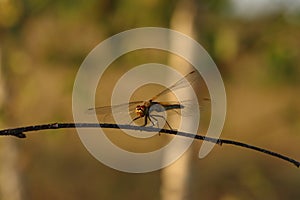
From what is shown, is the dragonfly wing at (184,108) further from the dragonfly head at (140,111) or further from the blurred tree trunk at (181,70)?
the blurred tree trunk at (181,70)

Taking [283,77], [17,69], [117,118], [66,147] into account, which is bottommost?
[117,118]

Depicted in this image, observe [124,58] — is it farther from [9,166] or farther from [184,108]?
[184,108]

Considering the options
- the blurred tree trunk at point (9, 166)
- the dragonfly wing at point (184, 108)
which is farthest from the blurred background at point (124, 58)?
the dragonfly wing at point (184, 108)

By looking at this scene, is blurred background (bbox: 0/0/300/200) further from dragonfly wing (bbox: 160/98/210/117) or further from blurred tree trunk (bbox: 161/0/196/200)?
dragonfly wing (bbox: 160/98/210/117)

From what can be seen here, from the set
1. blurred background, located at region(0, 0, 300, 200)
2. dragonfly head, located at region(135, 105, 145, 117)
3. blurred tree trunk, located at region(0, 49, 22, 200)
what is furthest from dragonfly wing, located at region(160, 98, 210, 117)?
blurred tree trunk, located at region(0, 49, 22, 200)

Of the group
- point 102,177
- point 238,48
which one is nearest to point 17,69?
point 238,48

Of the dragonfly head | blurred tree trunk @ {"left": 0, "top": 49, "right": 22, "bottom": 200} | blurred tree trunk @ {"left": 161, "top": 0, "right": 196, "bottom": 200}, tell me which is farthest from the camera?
blurred tree trunk @ {"left": 0, "top": 49, "right": 22, "bottom": 200}

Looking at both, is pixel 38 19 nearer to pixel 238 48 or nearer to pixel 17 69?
pixel 17 69
